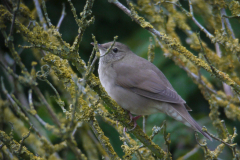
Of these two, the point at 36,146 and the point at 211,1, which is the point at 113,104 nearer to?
the point at 36,146

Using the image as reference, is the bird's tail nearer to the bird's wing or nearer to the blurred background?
the bird's wing

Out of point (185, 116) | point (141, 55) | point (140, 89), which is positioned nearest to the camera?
point (185, 116)

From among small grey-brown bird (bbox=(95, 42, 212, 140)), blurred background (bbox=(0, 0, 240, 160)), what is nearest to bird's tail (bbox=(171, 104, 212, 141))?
small grey-brown bird (bbox=(95, 42, 212, 140))

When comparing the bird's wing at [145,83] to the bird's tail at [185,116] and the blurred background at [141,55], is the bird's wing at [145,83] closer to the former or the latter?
the bird's tail at [185,116]

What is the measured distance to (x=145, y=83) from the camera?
3.15 m

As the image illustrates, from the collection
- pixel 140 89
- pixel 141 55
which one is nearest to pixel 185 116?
pixel 140 89

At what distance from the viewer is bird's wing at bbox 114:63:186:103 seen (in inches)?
119

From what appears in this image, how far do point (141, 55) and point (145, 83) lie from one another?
1.14m

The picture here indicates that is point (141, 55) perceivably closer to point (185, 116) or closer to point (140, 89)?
point (140, 89)

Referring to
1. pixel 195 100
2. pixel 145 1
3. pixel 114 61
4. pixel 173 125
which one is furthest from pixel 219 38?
pixel 195 100

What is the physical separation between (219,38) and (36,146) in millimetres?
1964

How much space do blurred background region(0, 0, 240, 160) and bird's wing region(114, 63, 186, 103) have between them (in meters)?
0.84

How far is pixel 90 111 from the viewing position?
7.47ft

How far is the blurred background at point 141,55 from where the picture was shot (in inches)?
156
